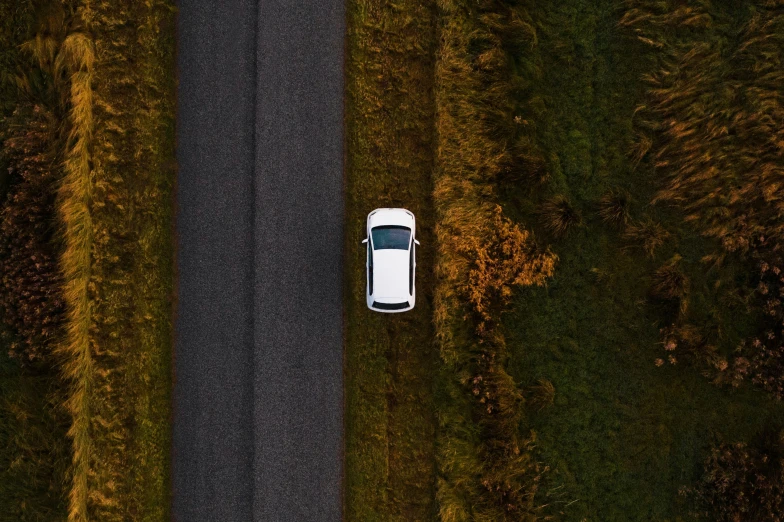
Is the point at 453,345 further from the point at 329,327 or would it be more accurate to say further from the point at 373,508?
the point at 373,508

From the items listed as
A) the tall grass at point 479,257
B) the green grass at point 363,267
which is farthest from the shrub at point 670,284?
the green grass at point 363,267

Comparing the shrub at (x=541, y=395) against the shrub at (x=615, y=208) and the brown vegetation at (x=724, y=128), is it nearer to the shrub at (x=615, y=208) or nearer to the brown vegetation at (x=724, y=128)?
the brown vegetation at (x=724, y=128)

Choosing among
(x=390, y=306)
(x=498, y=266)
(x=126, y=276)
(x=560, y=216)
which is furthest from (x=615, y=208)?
(x=126, y=276)

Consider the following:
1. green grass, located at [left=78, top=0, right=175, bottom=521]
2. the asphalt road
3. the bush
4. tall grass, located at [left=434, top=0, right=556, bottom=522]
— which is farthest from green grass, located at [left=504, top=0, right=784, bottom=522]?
the bush

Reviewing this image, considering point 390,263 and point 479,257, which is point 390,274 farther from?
point 479,257

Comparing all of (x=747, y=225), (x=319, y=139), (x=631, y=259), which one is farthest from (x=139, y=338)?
(x=747, y=225)
